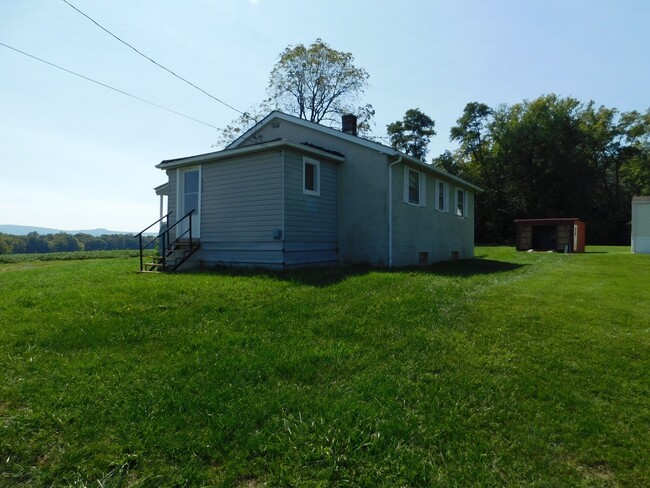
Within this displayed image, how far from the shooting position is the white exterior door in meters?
11.8

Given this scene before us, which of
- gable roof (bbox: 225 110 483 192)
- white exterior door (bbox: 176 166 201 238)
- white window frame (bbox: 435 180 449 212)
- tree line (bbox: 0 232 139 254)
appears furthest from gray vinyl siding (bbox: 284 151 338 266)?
tree line (bbox: 0 232 139 254)

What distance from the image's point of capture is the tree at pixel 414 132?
138 ft

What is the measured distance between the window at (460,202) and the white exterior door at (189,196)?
1074 cm

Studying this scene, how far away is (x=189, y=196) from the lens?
1214 centimetres

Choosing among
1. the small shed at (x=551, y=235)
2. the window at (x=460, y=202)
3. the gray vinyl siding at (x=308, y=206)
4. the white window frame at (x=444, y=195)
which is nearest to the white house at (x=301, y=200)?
the gray vinyl siding at (x=308, y=206)

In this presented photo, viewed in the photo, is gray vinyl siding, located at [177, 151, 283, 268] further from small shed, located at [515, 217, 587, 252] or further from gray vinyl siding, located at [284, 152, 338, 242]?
small shed, located at [515, 217, 587, 252]

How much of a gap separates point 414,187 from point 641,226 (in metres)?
15.8

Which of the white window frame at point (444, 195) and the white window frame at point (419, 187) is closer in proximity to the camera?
the white window frame at point (419, 187)

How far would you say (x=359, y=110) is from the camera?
31.7 meters

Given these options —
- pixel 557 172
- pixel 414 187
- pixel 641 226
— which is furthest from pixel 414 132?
pixel 414 187

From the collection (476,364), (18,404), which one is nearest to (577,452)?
(476,364)

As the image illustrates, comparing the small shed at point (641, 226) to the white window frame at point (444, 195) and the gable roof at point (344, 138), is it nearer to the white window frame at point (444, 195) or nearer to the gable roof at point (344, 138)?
the white window frame at point (444, 195)

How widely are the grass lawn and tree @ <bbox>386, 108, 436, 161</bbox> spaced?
3782cm

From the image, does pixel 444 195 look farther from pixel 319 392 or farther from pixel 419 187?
pixel 319 392
